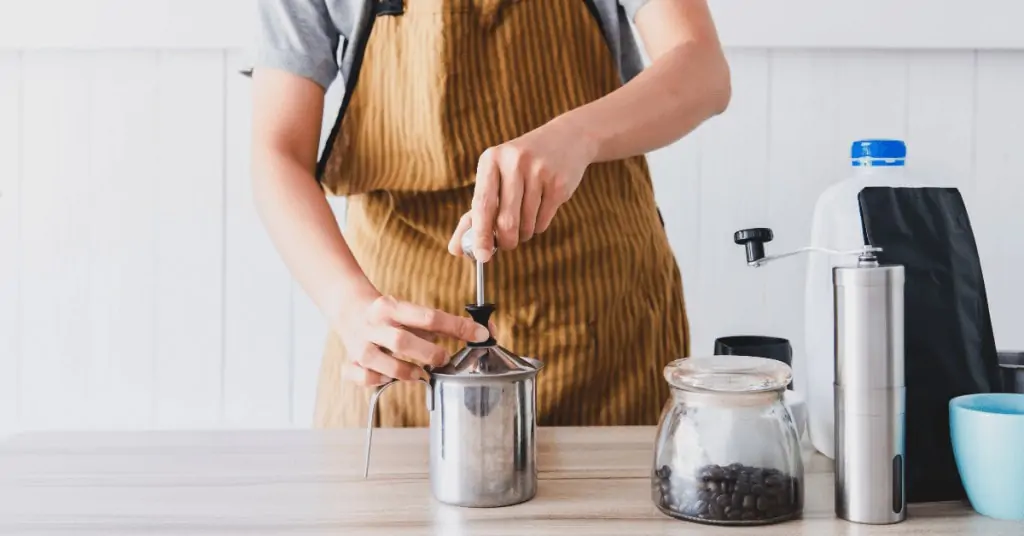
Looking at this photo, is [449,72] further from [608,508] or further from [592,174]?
[608,508]

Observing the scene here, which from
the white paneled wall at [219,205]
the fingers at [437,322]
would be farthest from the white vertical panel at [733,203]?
the fingers at [437,322]

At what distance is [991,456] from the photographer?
734 mm

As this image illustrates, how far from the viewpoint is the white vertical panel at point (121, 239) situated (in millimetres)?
1834

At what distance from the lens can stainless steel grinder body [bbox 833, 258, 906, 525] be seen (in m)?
0.71

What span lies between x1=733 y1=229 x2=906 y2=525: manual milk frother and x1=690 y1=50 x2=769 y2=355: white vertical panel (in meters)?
1.15

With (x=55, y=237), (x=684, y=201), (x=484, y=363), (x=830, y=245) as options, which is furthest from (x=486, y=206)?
(x=55, y=237)

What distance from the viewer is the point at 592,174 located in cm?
120

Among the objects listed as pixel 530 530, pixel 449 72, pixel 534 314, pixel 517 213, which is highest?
pixel 449 72

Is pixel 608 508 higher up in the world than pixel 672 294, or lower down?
lower down

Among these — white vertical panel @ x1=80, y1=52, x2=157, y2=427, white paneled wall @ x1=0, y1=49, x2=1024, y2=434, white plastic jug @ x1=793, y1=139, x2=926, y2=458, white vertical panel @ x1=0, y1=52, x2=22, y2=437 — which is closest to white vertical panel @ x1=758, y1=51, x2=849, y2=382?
white paneled wall @ x1=0, y1=49, x2=1024, y2=434

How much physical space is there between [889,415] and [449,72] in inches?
26.5

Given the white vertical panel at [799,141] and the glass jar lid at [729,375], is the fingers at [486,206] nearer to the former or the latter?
the glass jar lid at [729,375]

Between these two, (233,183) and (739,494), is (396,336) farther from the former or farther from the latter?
(233,183)

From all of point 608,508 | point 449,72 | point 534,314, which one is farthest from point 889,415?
point 449,72
